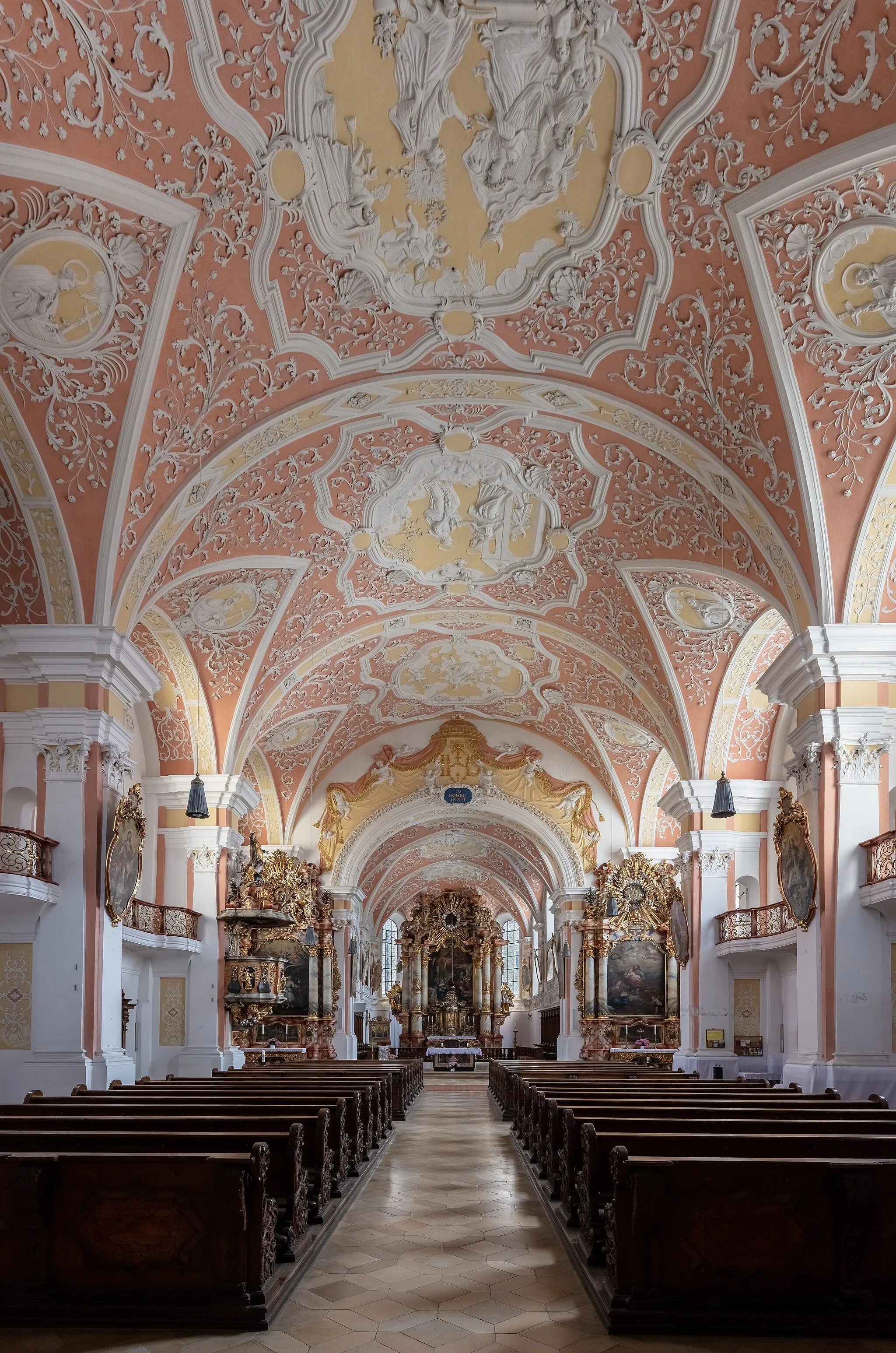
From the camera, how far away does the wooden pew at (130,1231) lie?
5.71m

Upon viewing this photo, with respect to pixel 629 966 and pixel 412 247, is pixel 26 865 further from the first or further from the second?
pixel 629 966

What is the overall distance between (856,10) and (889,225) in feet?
6.25

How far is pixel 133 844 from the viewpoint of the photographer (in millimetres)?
13195

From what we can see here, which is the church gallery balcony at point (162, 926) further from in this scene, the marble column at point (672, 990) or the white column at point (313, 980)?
the marble column at point (672, 990)

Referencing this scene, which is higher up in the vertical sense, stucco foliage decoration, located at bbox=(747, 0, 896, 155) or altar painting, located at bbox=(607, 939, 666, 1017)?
stucco foliage decoration, located at bbox=(747, 0, 896, 155)

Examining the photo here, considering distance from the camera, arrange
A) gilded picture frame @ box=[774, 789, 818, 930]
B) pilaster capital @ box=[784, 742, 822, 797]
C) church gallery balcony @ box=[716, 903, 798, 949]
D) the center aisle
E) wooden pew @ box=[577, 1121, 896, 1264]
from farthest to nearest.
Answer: church gallery balcony @ box=[716, 903, 798, 949] → pilaster capital @ box=[784, 742, 822, 797] → gilded picture frame @ box=[774, 789, 818, 930] → wooden pew @ box=[577, 1121, 896, 1264] → the center aisle

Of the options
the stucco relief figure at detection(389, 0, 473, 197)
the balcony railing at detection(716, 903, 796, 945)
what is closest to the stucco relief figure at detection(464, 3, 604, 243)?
the stucco relief figure at detection(389, 0, 473, 197)

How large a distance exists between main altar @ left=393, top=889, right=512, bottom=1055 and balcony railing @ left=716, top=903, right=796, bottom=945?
29074 millimetres

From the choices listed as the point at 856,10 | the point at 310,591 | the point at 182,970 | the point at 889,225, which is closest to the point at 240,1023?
the point at 182,970

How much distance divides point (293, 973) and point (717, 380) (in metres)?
17.6

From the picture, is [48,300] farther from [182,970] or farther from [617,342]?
[182,970]

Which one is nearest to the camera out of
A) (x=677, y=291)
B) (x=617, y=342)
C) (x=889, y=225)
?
(x=889, y=225)

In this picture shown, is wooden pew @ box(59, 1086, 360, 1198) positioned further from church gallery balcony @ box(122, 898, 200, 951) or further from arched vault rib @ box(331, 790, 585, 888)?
arched vault rib @ box(331, 790, 585, 888)

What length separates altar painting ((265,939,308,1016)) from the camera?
83.8ft
